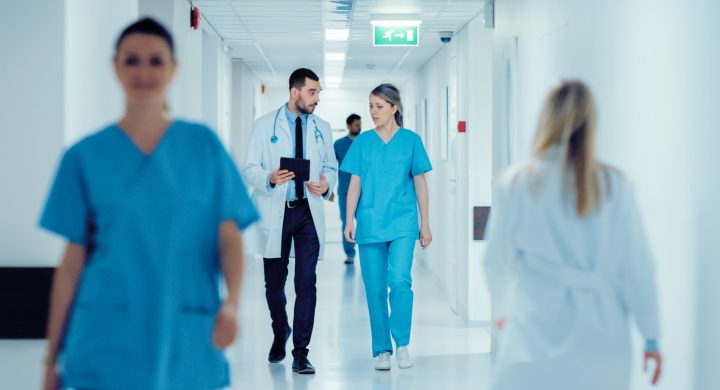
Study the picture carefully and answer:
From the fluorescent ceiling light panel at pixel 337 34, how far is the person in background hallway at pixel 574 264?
654cm

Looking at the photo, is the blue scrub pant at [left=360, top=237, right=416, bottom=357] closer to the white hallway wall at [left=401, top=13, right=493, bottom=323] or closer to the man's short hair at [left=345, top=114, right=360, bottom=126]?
the white hallway wall at [left=401, top=13, right=493, bottom=323]

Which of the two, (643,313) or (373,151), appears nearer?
(643,313)

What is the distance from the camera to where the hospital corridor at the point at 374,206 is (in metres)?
2.09

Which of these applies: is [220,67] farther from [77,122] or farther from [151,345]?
[151,345]

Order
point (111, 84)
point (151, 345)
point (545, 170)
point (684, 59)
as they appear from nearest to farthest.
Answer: point (151, 345)
point (545, 170)
point (684, 59)
point (111, 84)

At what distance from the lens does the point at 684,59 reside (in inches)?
117

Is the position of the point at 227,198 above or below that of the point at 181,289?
above

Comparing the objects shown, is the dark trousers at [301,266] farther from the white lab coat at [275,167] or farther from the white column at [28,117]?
the white column at [28,117]

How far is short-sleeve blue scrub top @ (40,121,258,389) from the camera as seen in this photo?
2.04 metres

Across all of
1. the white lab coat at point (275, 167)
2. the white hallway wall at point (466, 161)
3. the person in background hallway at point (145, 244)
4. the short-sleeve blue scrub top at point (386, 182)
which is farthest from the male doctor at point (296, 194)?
the person in background hallway at point (145, 244)

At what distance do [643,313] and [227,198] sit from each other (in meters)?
1.09

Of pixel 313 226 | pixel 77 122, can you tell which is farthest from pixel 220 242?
pixel 313 226

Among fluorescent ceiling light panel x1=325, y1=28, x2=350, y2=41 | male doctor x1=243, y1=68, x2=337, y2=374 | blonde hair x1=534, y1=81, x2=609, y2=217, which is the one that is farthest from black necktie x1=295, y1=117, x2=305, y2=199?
fluorescent ceiling light panel x1=325, y1=28, x2=350, y2=41

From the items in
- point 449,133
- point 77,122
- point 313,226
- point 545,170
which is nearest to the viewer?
point 545,170
